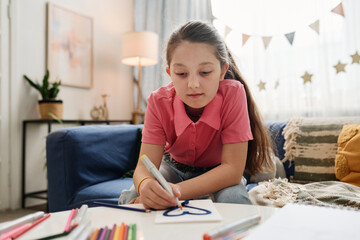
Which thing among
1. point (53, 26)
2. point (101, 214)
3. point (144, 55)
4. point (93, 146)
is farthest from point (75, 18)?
point (101, 214)

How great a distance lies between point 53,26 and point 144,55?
Result: 0.83 metres

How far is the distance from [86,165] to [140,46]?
1597 mm

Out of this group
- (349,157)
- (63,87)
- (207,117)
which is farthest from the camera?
(63,87)

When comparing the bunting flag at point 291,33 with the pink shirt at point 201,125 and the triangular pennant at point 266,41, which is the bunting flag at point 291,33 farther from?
the pink shirt at point 201,125

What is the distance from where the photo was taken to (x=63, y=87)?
9.06ft

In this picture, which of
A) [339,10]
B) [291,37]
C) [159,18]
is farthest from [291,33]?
[159,18]

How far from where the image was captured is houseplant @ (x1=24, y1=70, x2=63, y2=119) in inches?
95.3

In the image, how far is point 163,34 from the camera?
3.18 meters

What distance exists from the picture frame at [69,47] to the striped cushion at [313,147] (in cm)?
203

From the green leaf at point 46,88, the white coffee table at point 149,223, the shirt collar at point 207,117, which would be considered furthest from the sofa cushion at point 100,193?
the green leaf at point 46,88

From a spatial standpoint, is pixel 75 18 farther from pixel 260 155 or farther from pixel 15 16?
pixel 260 155

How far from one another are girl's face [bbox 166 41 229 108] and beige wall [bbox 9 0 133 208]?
1.99 metres

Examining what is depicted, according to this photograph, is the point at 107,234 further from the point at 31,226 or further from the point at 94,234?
the point at 31,226

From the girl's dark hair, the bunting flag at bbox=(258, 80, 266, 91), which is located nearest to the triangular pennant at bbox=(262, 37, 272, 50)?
the bunting flag at bbox=(258, 80, 266, 91)
